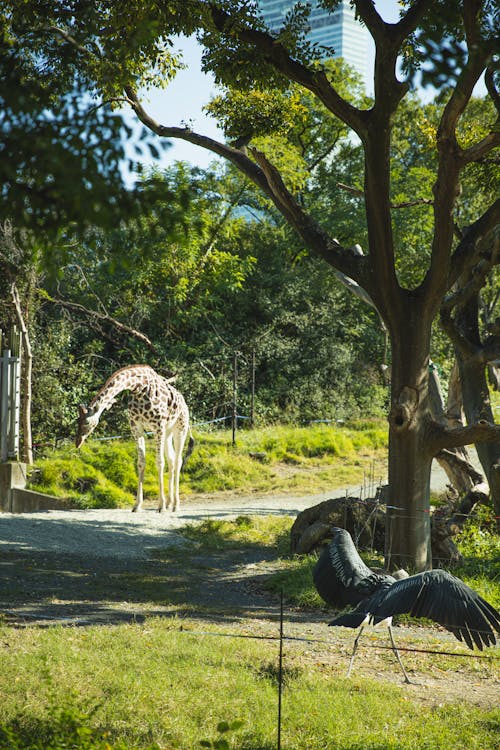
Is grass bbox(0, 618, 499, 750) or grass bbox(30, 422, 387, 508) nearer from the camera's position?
grass bbox(0, 618, 499, 750)

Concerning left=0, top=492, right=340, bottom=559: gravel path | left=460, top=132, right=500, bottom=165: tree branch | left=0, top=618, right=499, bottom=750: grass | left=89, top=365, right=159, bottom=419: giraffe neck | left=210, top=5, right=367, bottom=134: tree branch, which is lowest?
left=0, top=618, right=499, bottom=750: grass

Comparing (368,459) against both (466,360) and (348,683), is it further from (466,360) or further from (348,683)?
(348,683)

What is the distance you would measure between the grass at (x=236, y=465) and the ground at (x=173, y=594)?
2349mm

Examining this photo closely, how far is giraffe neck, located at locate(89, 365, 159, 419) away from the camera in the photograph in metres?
13.5

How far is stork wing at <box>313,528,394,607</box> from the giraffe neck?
745 centimetres

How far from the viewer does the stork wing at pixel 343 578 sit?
6195mm

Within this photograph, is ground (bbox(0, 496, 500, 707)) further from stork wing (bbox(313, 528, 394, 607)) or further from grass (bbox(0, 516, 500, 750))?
stork wing (bbox(313, 528, 394, 607))

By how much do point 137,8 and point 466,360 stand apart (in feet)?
20.8

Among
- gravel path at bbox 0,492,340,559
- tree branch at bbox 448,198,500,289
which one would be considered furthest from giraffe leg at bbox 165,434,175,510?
tree branch at bbox 448,198,500,289

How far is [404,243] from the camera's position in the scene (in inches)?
896

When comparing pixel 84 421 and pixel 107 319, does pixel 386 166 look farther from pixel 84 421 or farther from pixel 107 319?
pixel 107 319

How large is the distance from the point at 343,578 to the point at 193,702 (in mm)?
1592

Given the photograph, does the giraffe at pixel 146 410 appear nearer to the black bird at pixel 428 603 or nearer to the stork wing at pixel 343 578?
the stork wing at pixel 343 578

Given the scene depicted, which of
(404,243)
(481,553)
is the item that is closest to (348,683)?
(481,553)
